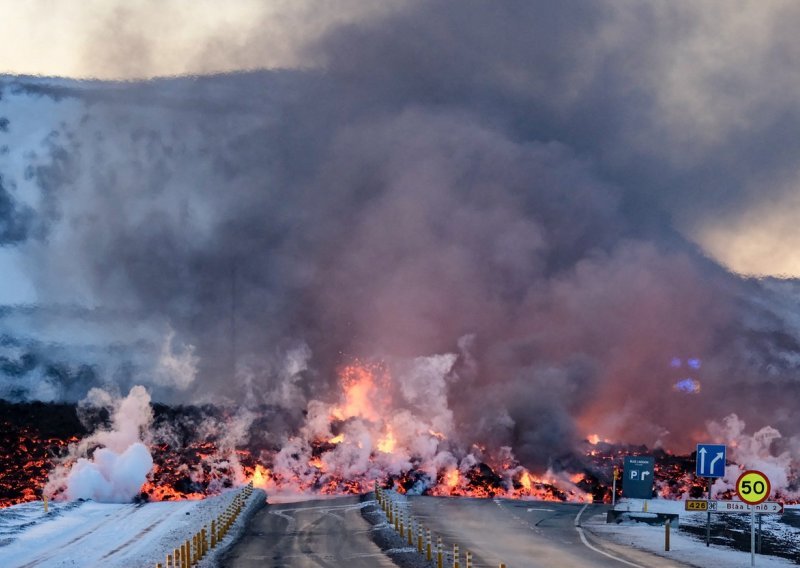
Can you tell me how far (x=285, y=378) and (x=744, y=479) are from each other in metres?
79.5

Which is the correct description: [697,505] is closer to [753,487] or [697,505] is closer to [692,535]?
[753,487]

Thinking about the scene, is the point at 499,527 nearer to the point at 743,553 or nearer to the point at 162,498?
the point at 743,553

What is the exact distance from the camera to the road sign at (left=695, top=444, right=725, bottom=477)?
50031mm

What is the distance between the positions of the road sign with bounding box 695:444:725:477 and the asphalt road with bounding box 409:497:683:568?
492 cm

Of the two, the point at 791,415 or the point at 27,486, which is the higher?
the point at 791,415

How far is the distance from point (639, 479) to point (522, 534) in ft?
51.4

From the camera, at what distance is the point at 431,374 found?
363 ft

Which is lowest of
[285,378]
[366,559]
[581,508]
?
[366,559]

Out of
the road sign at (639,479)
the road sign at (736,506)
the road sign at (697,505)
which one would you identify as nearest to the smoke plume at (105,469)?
the road sign at (639,479)

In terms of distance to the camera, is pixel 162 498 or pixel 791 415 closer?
pixel 162 498

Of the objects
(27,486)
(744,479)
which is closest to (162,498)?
(27,486)

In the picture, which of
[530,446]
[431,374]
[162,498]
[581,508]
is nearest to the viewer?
[581,508]

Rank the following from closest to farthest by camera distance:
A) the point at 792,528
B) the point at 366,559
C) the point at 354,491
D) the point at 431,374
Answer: the point at 366,559, the point at 792,528, the point at 354,491, the point at 431,374

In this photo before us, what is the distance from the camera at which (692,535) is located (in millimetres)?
61531
